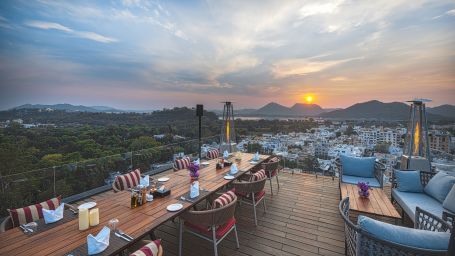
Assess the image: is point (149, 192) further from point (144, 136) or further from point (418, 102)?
point (144, 136)

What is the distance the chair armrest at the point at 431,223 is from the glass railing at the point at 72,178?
574 cm

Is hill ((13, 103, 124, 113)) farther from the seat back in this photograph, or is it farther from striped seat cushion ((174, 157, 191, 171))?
the seat back

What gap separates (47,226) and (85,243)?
2.04ft

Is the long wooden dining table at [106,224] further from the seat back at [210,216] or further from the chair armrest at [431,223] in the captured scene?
the chair armrest at [431,223]

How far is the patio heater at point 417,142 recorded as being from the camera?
13.7ft

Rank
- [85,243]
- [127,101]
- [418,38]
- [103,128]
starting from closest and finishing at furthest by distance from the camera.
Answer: [85,243], [418,38], [103,128], [127,101]

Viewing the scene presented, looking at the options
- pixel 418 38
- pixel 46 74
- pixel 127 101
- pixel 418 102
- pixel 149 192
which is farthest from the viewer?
pixel 127 101

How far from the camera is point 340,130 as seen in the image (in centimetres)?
635

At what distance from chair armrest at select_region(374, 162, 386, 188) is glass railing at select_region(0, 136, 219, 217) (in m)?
5.66

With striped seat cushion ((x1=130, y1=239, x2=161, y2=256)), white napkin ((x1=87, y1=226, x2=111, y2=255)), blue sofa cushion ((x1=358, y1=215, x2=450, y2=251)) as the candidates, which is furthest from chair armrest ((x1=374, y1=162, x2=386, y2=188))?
white napkin ((x1=87, y1=226, x2=111, y2=255))

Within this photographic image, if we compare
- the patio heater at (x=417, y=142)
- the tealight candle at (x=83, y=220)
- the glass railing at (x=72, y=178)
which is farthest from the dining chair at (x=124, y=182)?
the patio heater at (x=417, y=142)

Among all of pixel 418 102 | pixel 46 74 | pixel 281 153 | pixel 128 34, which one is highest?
pixel 128 34

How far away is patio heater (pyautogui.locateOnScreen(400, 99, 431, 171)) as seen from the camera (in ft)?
13.7

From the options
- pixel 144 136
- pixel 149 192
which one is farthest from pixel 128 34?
pixel 149 192
